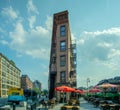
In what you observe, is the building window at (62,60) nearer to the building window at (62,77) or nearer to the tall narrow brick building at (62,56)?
the tall narrow brick building at (62,56)

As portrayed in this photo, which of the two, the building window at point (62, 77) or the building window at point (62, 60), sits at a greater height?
the building window at point (62, 60)

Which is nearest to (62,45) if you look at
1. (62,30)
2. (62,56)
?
(62,56)

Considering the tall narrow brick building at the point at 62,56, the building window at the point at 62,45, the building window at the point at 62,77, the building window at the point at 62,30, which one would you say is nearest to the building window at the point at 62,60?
the tall narrow brick building at the point at 62,56

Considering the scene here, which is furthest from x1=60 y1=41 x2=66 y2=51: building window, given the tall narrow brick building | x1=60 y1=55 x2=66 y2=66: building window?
x1=60 y1=55 x2=66 y2=66: building window

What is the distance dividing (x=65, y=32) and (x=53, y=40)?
32.5ft

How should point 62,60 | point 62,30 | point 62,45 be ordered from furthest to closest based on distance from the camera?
point 62,30 < point 62,45 < point 62,60

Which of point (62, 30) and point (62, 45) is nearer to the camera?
point (62, 45)

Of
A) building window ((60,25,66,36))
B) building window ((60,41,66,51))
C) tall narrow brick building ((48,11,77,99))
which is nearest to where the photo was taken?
tall narrow brick building ((48,11,77,99))

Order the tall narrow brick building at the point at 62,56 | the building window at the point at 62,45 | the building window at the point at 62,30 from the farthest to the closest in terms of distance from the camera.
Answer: the building window at the point at 62,30, the building window at the point at 62,45, the tall narrow brick building at the point at 62,56

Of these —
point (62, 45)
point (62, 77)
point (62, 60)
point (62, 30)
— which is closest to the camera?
point (62, 77)

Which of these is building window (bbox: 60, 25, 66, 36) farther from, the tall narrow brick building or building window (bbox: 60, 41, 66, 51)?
building window (bbox: 60, 41, 66, 51)

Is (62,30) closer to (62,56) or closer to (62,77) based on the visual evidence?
(62,56)

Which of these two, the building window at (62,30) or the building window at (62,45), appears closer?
the building window at (62,45)

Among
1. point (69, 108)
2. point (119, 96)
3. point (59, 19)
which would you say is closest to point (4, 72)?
point (59, 19)
